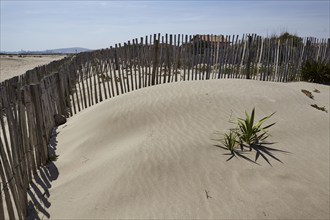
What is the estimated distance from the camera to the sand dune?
344 cm

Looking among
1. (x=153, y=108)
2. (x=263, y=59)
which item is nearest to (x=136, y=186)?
(x=153, y=108)

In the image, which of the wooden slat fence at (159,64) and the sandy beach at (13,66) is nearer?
the wooden slat fence at (159,64)

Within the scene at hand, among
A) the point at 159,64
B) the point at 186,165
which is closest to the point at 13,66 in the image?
the point at 159,64

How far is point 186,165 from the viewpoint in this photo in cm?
412

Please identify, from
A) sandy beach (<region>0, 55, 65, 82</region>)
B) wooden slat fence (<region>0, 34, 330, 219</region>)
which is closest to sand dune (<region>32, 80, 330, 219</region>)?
wooden slat fence (<region>0, 34, 330, 219</region>)

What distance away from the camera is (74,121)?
708 centimetres

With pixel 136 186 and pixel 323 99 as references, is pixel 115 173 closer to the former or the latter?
pixel 136 186

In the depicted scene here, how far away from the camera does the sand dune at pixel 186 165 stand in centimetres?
344

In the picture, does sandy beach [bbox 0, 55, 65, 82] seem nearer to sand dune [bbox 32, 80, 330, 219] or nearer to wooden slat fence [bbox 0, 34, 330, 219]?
wooden slat fence [bbox 0, 34, 330, 219]

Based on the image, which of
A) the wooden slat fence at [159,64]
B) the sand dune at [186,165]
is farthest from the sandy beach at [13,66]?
the sand dune at [186,165]

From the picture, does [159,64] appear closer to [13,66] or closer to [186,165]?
[186,165]

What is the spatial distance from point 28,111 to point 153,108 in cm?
268

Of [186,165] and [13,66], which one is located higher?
[186,165]

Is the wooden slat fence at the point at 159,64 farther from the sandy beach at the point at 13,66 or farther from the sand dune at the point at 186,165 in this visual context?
the sandy beach at the point at 13,66
